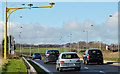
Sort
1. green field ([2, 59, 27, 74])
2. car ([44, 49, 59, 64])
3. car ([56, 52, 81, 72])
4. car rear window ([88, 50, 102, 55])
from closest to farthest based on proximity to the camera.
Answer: green field ([2, 59, 27, 74]) → car ([56, 52, 81, 72]) → car rear window ([88, 50, 102, 55]) → car ([44, 49, 59, 64])

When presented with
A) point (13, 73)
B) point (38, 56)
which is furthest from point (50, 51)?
Result: point (38, 56)

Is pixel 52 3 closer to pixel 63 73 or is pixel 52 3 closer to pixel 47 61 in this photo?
pixel 63 73

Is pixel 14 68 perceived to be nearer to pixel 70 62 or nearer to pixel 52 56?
pixel 70 62

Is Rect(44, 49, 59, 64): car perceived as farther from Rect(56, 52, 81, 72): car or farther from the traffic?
Rect(56, 52, 81, 72): car

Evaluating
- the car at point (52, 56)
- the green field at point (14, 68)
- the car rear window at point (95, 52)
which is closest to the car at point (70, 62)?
the green field at point (14, 68)

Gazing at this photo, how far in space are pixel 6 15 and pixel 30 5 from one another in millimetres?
11400

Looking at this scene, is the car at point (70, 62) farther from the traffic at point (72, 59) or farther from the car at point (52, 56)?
the car at point (52, 56)

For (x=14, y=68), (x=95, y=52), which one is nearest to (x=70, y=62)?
(x=14, y=68)

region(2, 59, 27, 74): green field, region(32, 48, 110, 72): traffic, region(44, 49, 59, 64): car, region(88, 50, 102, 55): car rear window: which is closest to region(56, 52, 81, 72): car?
region(32, 48, 110, 72): traffic

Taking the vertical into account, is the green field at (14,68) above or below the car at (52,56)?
below

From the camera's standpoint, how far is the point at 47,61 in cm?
4012

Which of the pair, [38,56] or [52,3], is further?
[38,56]

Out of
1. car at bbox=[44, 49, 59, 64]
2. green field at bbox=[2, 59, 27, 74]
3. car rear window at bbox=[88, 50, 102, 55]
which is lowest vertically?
green field at bbox=[2, 59, 27, 74]

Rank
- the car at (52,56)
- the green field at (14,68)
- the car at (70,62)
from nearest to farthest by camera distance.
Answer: the green field at (14,68) < the car at (70,62) < the car at (52,56)
